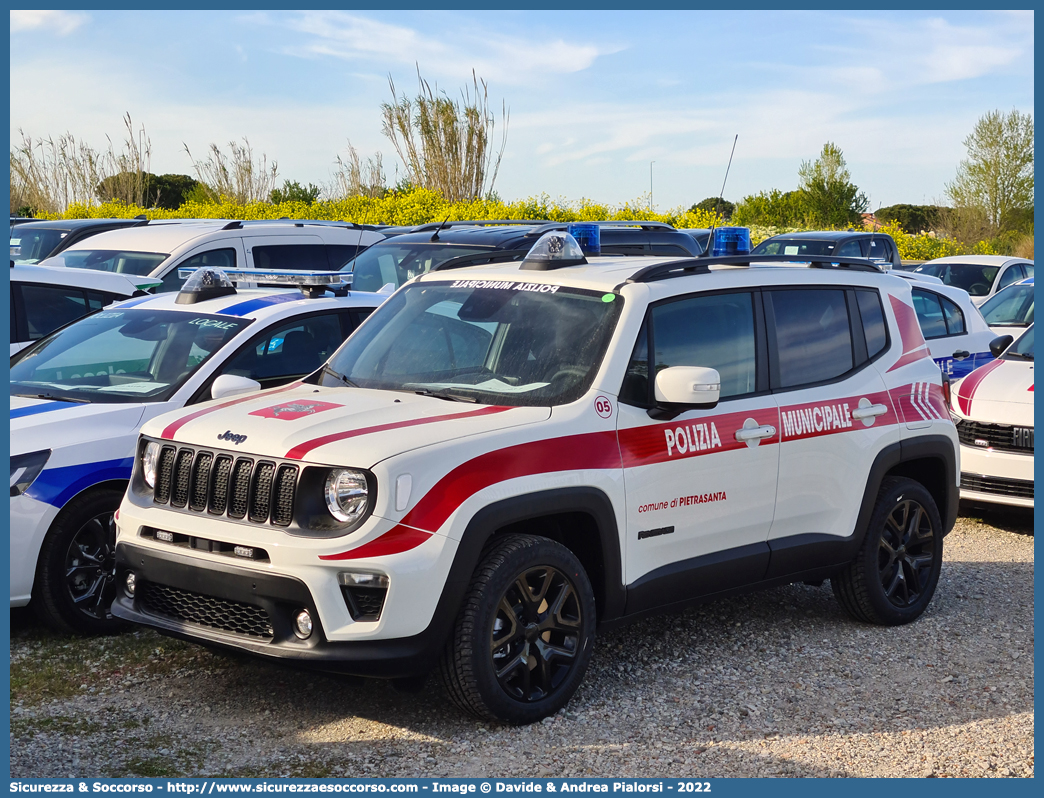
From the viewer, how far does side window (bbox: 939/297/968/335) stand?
10.4 meters

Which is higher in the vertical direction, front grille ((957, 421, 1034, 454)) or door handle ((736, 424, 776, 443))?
door handle ((736, 424, 776, 443))

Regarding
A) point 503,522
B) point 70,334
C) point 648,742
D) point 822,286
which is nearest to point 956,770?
point 648,742

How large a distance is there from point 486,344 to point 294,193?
28.2 m

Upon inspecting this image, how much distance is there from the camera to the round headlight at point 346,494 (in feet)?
13.6

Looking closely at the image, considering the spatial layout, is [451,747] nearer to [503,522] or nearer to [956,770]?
[503,522]

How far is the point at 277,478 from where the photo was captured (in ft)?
14.0

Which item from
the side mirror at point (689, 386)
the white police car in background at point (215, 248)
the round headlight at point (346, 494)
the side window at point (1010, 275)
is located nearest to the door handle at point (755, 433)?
the side mirror at point (689, 386)

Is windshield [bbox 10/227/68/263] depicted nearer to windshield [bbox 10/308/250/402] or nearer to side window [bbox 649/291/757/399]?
windshield [bbox 10/308/250/402]

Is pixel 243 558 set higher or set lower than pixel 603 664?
higher

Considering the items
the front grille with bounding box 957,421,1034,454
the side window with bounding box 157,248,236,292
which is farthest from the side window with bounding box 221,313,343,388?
the side window with bounding box 157,248,236,292

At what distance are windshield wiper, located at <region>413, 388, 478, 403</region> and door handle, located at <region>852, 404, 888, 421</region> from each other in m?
2.06

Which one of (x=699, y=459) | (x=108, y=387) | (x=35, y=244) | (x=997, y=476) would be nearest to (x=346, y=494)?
(x=699, y=459)

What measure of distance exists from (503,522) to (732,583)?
55.2 inches

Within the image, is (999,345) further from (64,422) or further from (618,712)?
(64,422)
